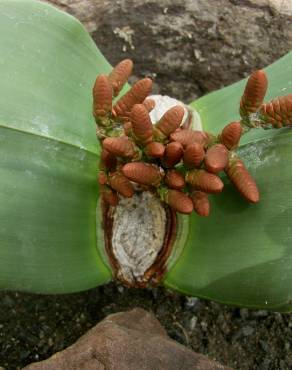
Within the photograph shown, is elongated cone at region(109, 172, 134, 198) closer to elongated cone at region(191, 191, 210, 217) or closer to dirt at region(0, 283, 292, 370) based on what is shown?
elongated cone at region(191, 191, 210, 217)

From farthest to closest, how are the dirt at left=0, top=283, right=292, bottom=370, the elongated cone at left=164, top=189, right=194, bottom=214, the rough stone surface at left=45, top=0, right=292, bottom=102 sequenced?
1. the rough stone surface at left=45, top=0, right=292, bottom=102
2. the dirt at left=0, top=283, right=292, bottom=370
3. the elongated cone at left=164, top=189, right=194, bottom=214

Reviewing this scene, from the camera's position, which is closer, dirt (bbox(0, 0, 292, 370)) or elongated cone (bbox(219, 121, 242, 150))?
elongated cone (bbox(219, 121, 242, 150))

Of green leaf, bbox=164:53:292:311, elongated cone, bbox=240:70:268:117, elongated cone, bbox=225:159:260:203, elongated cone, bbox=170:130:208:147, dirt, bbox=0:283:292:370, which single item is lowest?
dirt, bbox=0:283:292:370

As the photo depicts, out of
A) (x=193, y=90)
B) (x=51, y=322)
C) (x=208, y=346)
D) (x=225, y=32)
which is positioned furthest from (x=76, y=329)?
(x=225, y=32)

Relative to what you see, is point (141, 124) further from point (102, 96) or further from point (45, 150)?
point (45, 150)

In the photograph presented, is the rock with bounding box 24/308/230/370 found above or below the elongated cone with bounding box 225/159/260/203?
below

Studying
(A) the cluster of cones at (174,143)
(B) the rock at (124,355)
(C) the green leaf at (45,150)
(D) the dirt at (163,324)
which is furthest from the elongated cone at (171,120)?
(D) the dirt at (163,324)

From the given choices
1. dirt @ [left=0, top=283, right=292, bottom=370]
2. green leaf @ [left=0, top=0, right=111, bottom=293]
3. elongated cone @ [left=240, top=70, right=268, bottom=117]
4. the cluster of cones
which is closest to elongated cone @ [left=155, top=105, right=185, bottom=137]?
the cluster of cones

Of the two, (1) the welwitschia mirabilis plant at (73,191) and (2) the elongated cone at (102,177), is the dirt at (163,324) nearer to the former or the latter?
(1) the welwitschia mirabilis plant at (73,191)

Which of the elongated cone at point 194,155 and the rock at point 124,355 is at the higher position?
the elongated cone at point 194,155
